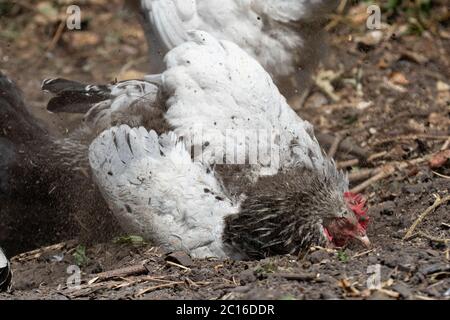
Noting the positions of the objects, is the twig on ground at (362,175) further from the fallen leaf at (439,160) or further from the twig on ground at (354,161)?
the fallen leaf at (439,160)

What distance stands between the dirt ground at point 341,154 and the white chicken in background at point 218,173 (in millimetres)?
135

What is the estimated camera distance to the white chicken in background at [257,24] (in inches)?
174

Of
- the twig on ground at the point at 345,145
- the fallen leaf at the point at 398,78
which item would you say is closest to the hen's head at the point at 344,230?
the twig on ground at the point at 345,145

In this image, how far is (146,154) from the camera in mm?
3670

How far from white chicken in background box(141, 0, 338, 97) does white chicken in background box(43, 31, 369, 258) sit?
41 centimetres

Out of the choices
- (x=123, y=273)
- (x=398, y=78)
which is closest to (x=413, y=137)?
(x=398, y=78)

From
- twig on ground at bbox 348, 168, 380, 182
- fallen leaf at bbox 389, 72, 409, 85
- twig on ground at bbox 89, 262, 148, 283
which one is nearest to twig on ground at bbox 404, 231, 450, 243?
twig on ground at bbox 348, 168, 380, 182

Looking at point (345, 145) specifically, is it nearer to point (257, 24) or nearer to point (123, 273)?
point (257, 24)

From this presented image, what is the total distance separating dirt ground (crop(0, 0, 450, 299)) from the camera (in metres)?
3.01
